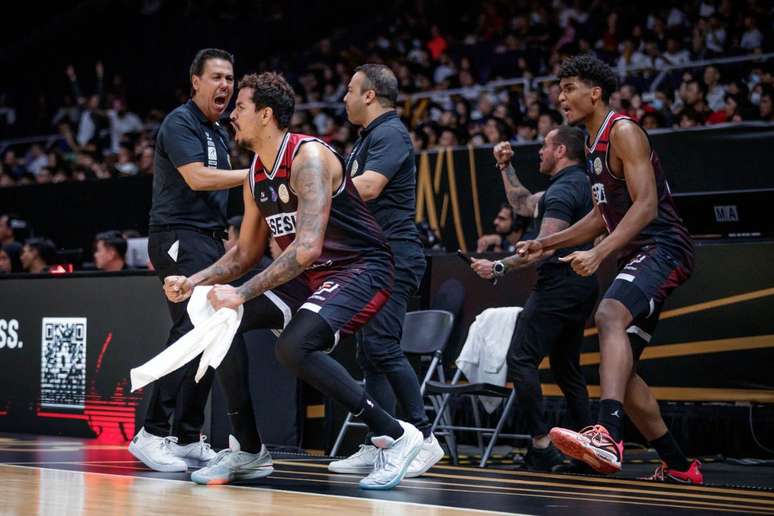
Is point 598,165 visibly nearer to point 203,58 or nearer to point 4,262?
point 203,58

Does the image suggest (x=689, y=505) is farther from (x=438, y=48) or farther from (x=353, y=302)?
(x=438, y=48)

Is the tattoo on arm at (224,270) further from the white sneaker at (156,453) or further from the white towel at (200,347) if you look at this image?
the white sneaker at (156,453)

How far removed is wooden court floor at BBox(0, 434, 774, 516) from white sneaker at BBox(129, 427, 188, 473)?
0.06 m

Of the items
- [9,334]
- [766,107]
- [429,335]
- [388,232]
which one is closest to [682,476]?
[388,232]

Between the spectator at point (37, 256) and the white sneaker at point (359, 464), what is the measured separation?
4.90 m

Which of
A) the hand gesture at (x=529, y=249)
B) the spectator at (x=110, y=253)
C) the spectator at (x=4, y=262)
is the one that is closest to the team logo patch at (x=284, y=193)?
the hand gesture at (x=529, y=249)

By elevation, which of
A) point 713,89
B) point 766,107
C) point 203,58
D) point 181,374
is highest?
point 713,89

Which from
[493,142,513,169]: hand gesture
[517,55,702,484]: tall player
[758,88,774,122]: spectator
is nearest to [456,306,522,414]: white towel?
[493,142,513,169]: hand gesture

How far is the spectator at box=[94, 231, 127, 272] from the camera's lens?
8734 millimetres

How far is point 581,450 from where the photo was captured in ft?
16.4

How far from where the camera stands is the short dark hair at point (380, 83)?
232 inches

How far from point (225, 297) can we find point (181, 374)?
1.33 meters

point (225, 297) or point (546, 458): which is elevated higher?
point (225, 297)

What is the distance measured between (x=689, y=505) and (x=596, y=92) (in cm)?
212
